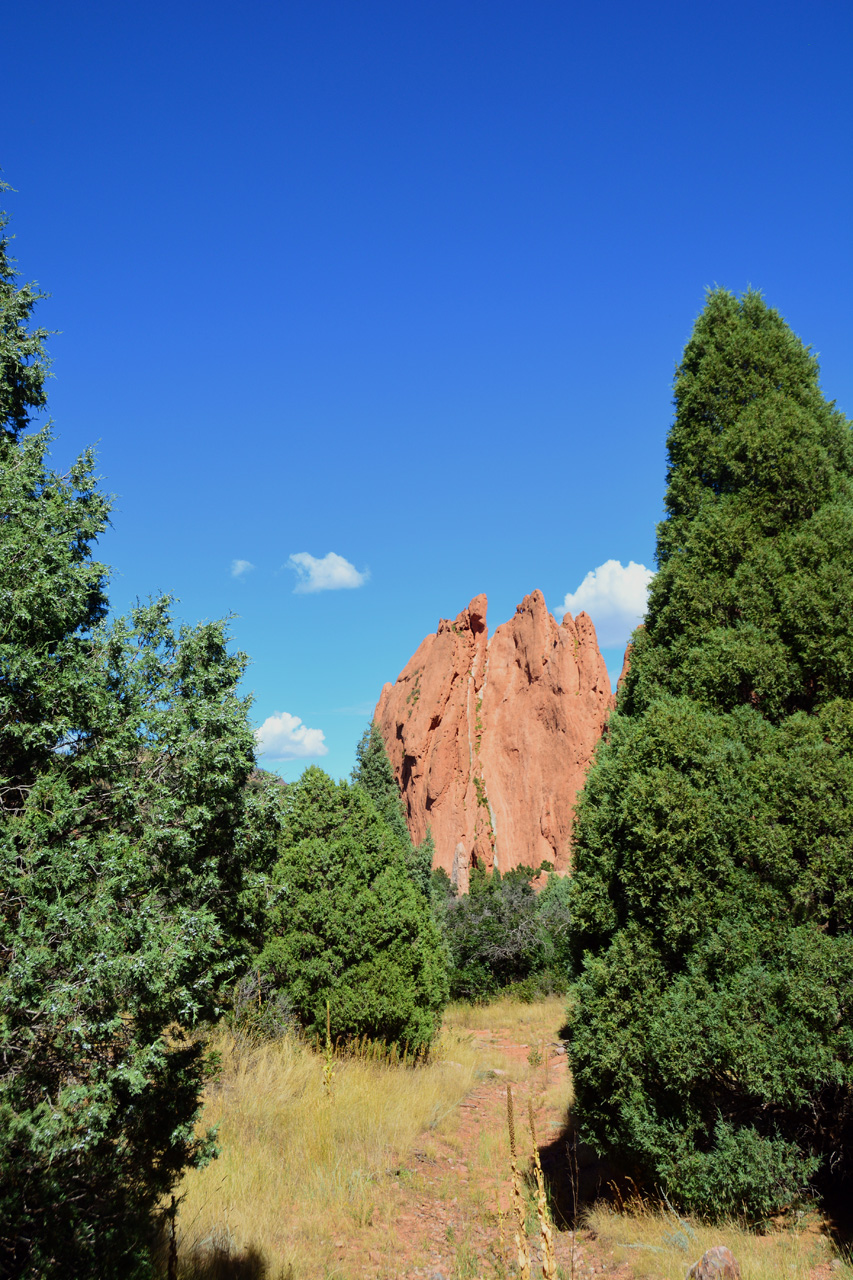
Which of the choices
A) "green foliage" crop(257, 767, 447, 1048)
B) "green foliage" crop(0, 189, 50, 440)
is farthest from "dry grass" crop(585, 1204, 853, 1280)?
"green foliage" crop(0, 189, 50, 440)

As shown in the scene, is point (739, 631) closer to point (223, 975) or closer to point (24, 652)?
point (223, 975)

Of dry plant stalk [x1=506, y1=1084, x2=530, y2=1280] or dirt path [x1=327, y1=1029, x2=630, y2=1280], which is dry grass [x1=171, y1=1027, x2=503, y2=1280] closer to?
dirt path [x1=327, y1=1029, x2=630, y2=1280]

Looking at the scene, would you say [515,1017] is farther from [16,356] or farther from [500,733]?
[500,733]

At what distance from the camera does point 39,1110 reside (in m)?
2.50

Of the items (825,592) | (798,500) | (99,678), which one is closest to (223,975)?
(99,678)

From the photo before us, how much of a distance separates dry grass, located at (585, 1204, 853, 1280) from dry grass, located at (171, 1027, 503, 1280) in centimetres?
192

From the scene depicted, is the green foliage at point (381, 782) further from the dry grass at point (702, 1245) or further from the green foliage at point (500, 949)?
the dry grass at point (702, 1245)

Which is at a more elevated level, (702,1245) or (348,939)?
(348,939)

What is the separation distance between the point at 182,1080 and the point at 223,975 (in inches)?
19.5

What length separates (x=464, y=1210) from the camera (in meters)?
5.51

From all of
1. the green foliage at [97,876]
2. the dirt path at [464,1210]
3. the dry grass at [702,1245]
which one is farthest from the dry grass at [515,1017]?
the green foliage at [97,876]

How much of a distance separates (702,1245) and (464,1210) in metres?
2.15

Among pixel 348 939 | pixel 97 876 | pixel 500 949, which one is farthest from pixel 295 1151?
pixel 500 949

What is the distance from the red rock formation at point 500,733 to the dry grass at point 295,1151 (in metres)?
44.6
